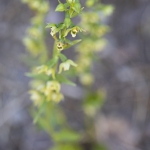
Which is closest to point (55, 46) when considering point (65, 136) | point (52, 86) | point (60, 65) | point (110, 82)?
point (60, 65)

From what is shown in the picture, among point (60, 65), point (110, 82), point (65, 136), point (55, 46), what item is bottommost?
point (65, 136)

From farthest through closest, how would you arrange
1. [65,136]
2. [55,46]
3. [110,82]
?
[110,82] < [65,136] < [55,46]

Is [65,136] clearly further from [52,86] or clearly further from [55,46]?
[55,46]

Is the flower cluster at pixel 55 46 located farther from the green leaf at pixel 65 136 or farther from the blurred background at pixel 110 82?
the blurred background at pixel 110 82

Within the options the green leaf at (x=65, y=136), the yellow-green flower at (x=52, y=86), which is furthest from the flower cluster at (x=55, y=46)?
the green leaf at (x=65, y=136)

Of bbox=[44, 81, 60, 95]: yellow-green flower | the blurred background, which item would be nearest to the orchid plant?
bbox=[44, 81, 60, 95]: yellow-green flower

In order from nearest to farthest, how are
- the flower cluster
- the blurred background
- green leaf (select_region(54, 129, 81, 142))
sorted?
the flower cluster → green leaf (select_region(54, 129, 81, 142)) → the blurred background

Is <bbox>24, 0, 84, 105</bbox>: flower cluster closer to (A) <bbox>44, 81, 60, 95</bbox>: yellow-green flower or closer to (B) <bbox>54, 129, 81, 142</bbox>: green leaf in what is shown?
(A) <bbox>44, 81, 60, 95</bbox>: yellow-green flower

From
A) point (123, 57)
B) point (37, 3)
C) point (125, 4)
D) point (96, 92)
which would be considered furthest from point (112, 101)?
point (37, 3)
